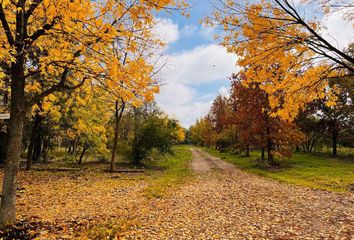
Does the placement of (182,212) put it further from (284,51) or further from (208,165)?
(208,165)

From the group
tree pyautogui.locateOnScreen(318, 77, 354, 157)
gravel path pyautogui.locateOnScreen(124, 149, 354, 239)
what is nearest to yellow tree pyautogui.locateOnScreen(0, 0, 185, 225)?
gravel path pyautogui.locateOnScreen(124, 149, 354, 239)

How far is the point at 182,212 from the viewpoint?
7676 millimetres

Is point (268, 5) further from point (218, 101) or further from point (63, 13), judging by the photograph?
point (218, 101)

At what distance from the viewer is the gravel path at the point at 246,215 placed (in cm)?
593

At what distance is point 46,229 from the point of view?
19.6ft

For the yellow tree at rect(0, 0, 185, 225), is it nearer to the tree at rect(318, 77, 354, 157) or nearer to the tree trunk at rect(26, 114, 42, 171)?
the tree trunk at rect(26, 114, 42, 171)

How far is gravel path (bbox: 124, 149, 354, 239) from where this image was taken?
5.93 m

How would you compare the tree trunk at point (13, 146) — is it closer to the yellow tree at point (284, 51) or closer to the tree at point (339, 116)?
the yellow tree at point (284, 51)

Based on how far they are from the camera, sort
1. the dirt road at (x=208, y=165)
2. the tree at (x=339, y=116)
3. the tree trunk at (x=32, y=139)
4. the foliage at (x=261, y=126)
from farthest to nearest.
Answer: the tree at (x=339, y=116) → the dirt road at (x=208, y=165) → the foliage at (x=261, y=126) → the tree trunk at (x=32, y=139)

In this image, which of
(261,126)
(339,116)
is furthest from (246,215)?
(339,116)

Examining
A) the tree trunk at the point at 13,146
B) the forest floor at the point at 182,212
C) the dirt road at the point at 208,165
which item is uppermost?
the tree trunk at the point at 13,146

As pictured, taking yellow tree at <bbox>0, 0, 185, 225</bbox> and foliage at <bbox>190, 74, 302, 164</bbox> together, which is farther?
foliage at <bbox>190, 74, 302, 164</bbox>

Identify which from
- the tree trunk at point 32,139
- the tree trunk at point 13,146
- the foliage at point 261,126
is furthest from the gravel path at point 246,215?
the tree trunk at point 32,139

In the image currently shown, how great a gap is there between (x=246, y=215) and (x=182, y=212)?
1.73m
